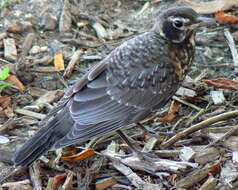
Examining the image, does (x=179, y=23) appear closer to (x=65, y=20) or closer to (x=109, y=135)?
(x=109, y=135)

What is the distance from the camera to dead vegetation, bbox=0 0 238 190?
188 inches

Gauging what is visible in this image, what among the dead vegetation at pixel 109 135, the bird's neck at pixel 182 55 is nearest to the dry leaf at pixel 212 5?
the dead vegetation at pixel 109 135

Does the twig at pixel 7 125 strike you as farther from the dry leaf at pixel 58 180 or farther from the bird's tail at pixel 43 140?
the dry leaf at pixel 58 180

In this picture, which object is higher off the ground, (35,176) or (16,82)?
(16,82)

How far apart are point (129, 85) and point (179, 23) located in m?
0.57

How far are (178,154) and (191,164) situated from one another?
154mm

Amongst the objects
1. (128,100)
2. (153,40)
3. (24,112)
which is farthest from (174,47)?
(24,112)

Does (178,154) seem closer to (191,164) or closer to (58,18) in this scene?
(191,164)

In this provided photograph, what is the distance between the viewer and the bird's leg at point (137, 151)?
4840 millimetres

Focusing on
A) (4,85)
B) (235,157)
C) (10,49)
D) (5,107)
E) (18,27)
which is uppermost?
(18,27)

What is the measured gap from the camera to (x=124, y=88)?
4.93 m

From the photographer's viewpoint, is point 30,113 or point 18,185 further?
point 30,113

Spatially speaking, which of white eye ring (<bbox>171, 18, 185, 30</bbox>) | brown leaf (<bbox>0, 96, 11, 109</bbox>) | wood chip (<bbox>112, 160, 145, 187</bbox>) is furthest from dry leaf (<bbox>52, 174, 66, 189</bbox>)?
white eye ring (<bbox>171, 18, 185, 30</bbox>)

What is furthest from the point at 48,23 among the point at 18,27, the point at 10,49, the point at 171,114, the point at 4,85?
the point at 171,114
